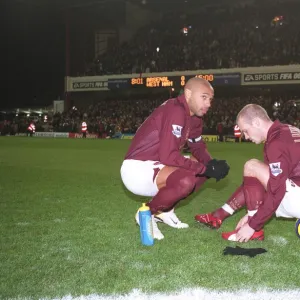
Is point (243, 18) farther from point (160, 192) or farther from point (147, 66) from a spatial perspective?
point (160, 192)

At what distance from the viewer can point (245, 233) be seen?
4.32 metres

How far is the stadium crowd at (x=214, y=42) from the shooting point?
124 ft

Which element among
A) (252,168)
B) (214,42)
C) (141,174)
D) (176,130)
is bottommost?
(141,174)

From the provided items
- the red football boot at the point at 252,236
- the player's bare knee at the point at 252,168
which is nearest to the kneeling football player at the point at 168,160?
the player's bare knee at the point at 252,168

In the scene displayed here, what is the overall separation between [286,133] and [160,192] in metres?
1.46

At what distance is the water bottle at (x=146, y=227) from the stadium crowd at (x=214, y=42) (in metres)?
33.4

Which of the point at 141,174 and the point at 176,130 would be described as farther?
the point at 141,174

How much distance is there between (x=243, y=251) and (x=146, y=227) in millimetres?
956

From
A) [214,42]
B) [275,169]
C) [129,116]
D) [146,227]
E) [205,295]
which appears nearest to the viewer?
[205,295]

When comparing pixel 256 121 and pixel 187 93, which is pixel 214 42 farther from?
pixel 256 121

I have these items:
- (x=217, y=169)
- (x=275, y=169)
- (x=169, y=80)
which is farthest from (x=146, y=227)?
(x=169, y=80)

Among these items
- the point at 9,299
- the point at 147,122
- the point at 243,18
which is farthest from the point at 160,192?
the point at 243,18

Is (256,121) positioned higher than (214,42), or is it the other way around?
(214,42)

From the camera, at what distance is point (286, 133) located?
402 centimetres
